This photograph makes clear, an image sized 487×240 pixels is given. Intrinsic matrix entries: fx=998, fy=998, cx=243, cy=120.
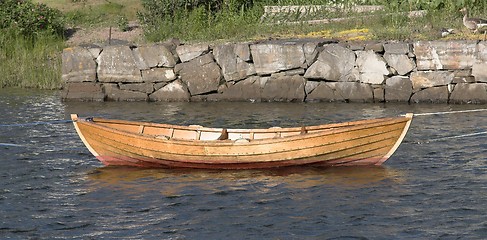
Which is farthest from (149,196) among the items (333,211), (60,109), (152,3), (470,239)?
(152,3)

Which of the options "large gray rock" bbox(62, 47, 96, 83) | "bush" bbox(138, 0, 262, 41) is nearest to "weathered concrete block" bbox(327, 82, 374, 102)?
"bush" bbox(138, 0, 262, 41)

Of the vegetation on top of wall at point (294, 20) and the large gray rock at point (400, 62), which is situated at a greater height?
the vegetation on top of wall at point (294, 20)

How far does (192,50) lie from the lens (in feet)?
73.7

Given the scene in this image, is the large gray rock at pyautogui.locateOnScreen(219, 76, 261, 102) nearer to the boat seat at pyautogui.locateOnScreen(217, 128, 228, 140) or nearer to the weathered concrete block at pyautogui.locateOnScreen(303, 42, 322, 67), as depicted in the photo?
the weathered concrete block at pyautogui.locateOnScreen(303, 42, 322, 67)

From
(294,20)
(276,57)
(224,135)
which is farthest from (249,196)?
(294,20)

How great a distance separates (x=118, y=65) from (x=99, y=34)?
5037 mm

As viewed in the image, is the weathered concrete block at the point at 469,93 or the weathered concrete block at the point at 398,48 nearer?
the weathered concrete block at the point at 469,93

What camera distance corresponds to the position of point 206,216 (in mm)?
12984

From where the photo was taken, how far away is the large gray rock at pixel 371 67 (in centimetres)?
2148

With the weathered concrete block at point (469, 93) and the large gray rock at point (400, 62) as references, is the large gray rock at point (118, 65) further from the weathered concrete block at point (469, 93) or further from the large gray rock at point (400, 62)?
the weathered concrete block at point (469, 93)

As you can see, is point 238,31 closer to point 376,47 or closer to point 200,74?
point 200,74

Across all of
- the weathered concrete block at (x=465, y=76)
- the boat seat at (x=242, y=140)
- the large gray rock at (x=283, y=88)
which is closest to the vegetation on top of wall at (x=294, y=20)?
the weathered concrete block at (x=465, y=76)

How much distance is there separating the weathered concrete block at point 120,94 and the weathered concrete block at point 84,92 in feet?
0.47

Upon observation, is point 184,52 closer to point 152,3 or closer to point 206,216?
point 152,3
